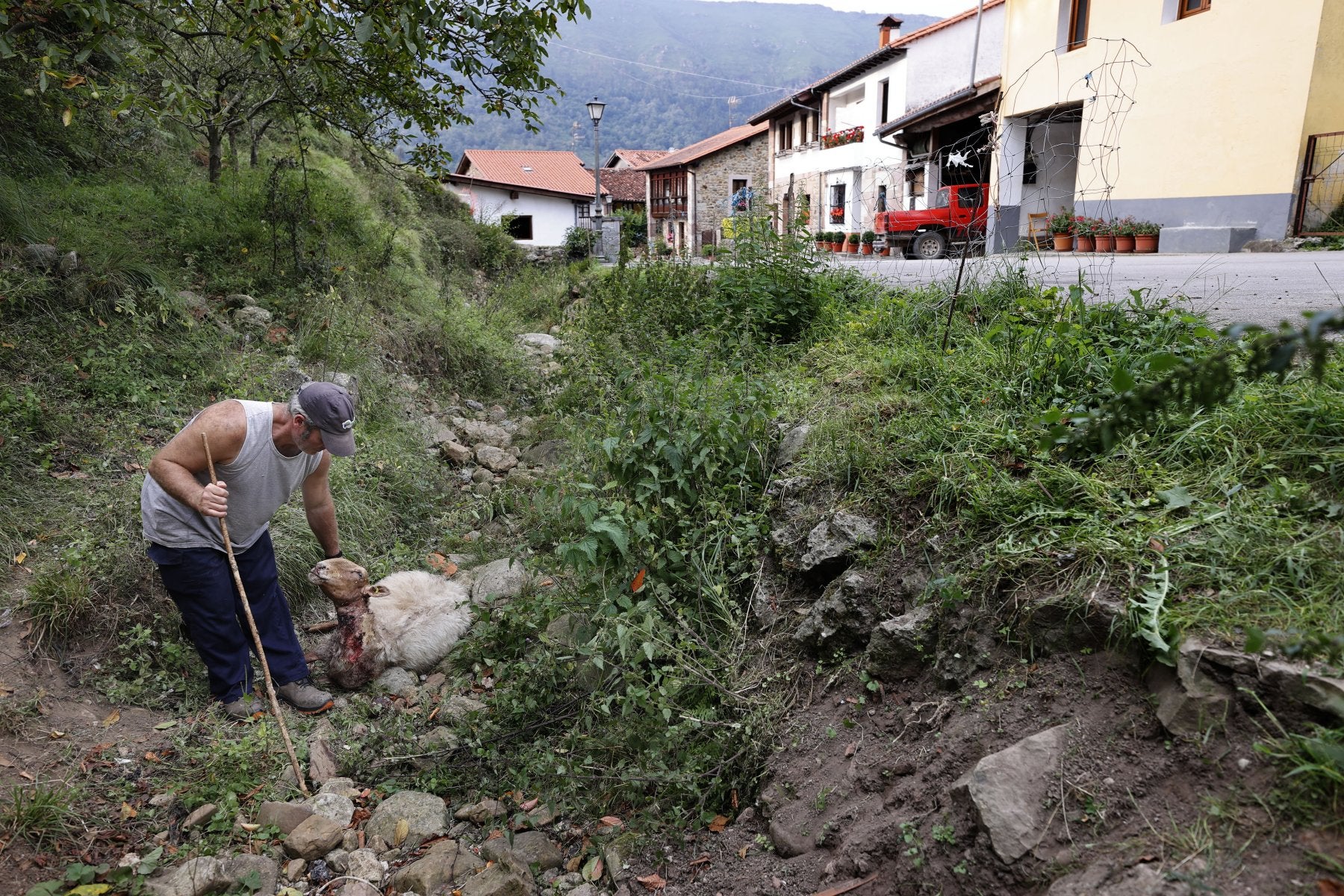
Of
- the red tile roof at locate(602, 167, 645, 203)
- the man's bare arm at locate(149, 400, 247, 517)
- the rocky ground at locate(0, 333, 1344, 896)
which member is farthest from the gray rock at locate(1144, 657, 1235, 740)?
the red tile roof at locate(602, 167, 645, 203)

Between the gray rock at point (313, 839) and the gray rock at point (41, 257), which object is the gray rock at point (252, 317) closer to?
the gray rock at point (41, 257)

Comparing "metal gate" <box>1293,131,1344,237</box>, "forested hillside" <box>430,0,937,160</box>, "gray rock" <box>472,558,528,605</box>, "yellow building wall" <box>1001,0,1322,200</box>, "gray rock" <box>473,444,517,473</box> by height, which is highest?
"forested hillside" <box>430,0,937,160</box>

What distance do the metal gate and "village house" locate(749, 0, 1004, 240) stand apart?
6.57 m

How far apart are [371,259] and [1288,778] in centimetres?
956

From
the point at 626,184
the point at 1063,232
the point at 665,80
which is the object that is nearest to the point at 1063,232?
the point at 1063,232

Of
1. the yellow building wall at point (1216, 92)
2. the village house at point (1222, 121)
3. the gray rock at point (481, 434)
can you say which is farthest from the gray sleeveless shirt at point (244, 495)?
the yellow building wall at point (1216, 92)

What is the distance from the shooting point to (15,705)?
338 cm

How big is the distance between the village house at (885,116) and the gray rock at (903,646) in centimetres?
1476

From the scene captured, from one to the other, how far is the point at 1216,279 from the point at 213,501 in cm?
604

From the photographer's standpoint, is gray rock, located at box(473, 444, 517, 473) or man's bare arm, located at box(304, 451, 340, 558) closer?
man's bare arm, located at box(304, 451, 340, 558)

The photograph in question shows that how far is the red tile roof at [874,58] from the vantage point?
72.7 feet

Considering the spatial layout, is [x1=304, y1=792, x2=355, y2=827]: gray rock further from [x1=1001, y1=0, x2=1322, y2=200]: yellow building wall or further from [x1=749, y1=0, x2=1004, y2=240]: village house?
[x1=749, y1=0, x2=1004, y2=240]: village house

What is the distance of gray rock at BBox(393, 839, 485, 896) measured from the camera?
9.29ft

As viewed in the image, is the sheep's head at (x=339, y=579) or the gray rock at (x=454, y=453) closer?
the sheep's head at (x=339, y=579)
